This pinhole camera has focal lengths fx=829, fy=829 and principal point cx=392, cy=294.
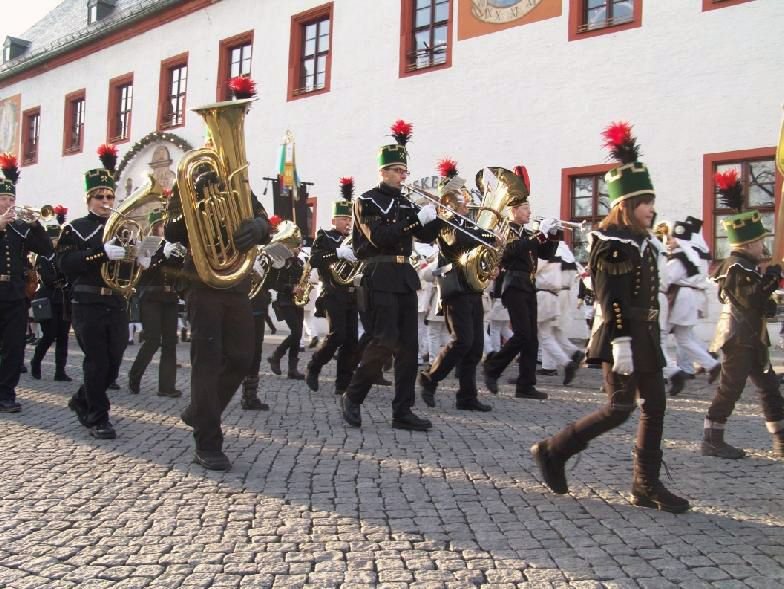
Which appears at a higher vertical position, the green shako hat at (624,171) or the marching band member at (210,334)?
the green shako hat at (624,171)

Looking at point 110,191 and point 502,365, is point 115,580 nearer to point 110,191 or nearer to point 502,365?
point 110,191

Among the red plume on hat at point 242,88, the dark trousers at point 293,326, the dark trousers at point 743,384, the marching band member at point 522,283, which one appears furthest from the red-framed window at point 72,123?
the dark trousers at point 743,384

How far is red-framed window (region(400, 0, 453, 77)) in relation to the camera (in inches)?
695

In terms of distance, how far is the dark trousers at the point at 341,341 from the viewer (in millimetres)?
9031

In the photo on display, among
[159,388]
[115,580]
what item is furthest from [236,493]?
[159,388]

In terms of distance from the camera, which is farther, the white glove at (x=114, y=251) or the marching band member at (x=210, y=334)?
the white glove at (x=114, y=251)

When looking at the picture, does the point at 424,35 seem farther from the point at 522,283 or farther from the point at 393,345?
the point at 393,345

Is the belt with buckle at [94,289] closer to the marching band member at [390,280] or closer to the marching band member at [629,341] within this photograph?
the marching band member at [390,280]

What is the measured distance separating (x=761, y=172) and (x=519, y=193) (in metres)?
6.87

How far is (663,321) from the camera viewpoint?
32.3 ft

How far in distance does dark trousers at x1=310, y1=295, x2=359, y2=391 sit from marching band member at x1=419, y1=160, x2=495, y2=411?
1.19m

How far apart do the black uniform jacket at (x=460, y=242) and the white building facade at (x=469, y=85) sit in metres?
7.44

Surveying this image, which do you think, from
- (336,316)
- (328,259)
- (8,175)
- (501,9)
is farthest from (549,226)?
(501,9)

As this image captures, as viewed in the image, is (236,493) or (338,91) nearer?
(236,493)
